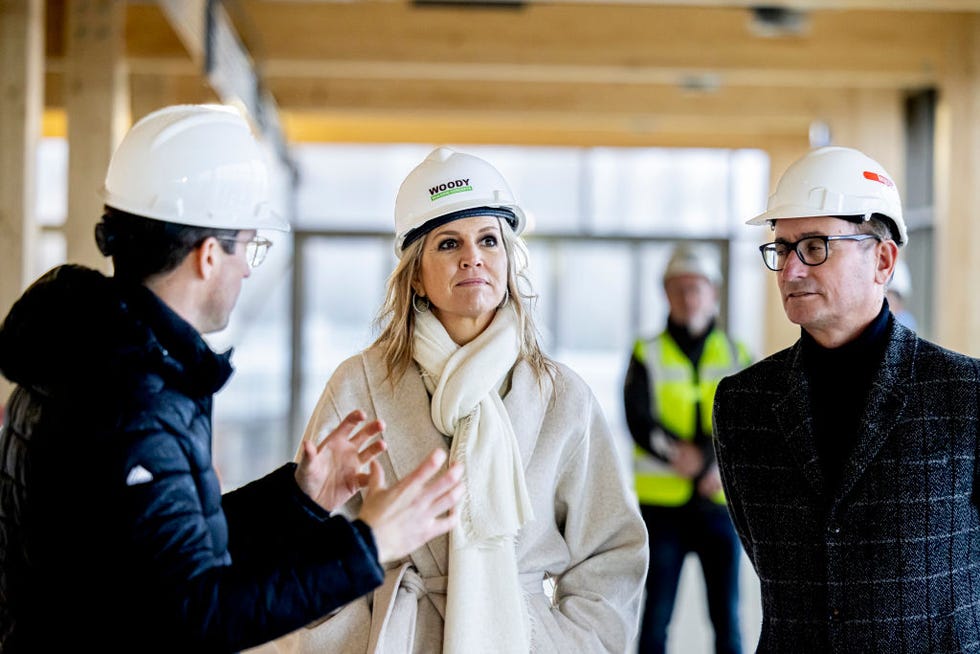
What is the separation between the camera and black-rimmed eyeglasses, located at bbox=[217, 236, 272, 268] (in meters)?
1.86

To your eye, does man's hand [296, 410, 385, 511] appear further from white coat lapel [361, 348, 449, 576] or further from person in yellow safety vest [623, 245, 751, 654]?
person in yellow safety vest [623, 245, 751, 654]

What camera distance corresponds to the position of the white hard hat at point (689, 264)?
5.03 meters

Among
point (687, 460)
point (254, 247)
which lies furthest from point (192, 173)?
point (687, 460)

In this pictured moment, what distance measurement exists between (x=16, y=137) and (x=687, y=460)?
8.76 feet

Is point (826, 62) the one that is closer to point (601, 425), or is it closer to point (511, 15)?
point (511, 15)

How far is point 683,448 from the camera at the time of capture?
4.82m

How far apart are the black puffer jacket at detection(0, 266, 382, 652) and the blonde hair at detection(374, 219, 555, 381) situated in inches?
31.3

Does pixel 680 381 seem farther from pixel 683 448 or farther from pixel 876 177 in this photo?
pixel 876 177

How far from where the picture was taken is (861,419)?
7.43ft

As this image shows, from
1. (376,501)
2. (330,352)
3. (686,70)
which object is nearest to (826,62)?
(686,70)

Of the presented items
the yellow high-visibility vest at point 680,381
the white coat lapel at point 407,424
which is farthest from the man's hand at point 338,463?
the yellow high-visibility vest at point 680,381

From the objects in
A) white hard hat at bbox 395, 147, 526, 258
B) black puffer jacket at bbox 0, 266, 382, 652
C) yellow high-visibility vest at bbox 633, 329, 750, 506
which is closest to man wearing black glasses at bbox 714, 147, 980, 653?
white hard hat at bbox 395, 147, 526, 258

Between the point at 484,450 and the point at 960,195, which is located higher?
the point at 960,195

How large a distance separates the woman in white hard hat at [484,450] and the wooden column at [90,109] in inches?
109
